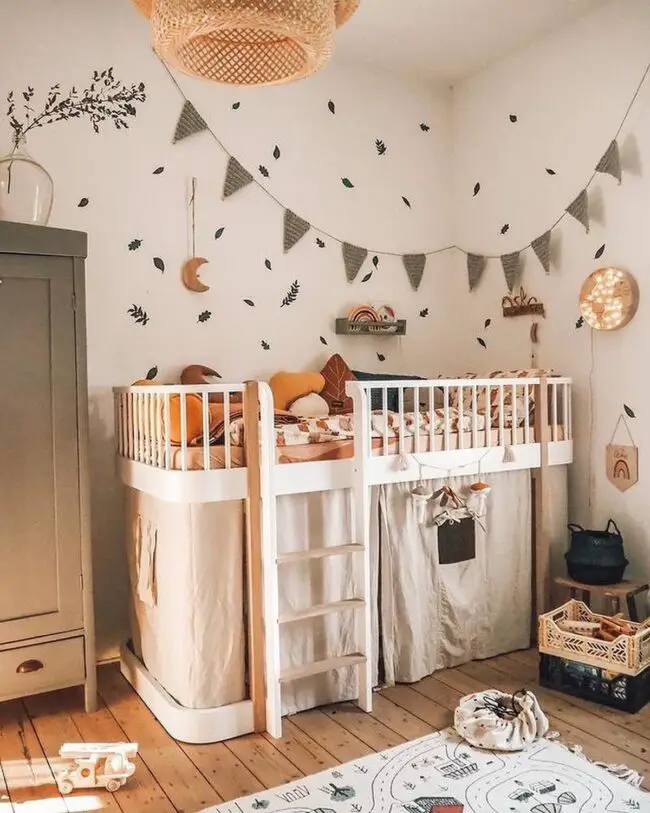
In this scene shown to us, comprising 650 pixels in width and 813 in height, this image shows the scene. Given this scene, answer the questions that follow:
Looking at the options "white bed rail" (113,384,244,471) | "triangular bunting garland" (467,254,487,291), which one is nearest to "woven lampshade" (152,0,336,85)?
"white bed rail" (113,384,244,471)

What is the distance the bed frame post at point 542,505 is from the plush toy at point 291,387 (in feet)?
3.43

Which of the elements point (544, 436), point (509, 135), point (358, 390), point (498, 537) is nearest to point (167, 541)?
point (358, 390)

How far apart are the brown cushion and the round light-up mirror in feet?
3.87

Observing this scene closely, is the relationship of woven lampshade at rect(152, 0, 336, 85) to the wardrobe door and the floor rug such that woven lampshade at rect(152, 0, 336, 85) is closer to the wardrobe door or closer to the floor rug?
the wardrobe door

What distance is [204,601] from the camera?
2590mm

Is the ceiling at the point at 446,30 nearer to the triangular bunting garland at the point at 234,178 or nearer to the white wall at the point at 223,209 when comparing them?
the white wall at the point at 223,209

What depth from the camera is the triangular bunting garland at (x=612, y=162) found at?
3402mm

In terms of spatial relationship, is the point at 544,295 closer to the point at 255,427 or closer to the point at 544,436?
the point at 544,436

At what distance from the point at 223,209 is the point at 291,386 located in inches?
36.6

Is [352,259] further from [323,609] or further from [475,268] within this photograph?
[323,609]

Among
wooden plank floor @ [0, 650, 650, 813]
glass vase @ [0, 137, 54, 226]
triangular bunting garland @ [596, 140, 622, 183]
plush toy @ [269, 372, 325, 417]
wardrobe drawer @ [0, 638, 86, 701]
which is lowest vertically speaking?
wooden plank floor @ [0, 650, 650, 813]

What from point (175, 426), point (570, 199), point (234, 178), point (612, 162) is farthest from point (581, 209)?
point (175, 426)

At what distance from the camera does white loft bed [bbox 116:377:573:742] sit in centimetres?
259

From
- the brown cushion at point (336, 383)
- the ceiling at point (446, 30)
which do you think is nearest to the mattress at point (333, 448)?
the brown cushion at point (336, 383)
